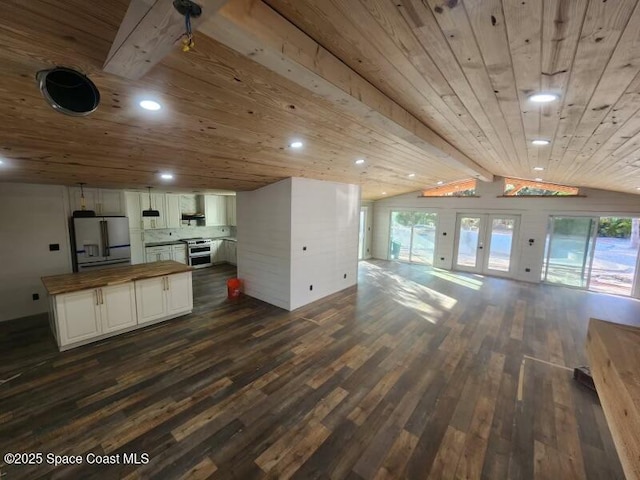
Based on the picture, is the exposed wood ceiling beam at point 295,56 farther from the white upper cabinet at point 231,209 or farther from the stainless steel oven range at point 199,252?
the white upper cabinet at point 231,209

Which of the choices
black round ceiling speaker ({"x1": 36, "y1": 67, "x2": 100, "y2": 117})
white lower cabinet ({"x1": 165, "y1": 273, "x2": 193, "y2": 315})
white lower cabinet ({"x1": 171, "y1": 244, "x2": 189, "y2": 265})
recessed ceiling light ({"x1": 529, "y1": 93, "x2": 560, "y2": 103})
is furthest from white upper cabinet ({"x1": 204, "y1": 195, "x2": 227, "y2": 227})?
recessed ceiling light ({"x1": 529, "y1": 93, "x2": 560, "y2": 103})

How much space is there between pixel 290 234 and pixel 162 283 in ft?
7.45

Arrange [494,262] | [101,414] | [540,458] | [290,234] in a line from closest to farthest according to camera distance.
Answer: [540,458] < [101,414] < [290,234] < [494,262]

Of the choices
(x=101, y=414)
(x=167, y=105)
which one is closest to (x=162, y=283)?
(x=101, y=414)

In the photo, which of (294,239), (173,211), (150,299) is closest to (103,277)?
(150,299)

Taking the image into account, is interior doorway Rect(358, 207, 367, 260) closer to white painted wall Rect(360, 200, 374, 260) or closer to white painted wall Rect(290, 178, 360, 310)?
white painted wall Rect(360, 200, 374, 260)

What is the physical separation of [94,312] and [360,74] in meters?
4.45

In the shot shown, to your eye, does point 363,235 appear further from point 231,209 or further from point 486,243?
point 231,209

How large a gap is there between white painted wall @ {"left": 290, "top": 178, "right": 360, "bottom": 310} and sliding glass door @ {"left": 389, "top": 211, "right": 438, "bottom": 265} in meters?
3.74

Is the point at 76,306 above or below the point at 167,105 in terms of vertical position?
below

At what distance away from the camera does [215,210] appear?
8633 millimetres

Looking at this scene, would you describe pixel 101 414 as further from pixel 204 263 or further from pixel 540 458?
pixel 204 263

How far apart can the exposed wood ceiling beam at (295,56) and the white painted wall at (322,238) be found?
2.99 m

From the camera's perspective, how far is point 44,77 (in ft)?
5.02
